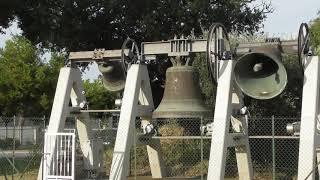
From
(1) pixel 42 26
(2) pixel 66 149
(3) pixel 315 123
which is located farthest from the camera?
(1) pixel 42 26

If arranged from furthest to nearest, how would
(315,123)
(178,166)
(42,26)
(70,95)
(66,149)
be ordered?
(42,26)
(178,166)
(70,95)
(66,149)
(315,123)

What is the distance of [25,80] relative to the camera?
44.2 m

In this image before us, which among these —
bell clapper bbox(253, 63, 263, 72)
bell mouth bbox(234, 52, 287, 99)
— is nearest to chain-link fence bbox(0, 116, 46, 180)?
bell mouth bbox(234, 52, 287, 99)

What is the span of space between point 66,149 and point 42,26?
1012 cm

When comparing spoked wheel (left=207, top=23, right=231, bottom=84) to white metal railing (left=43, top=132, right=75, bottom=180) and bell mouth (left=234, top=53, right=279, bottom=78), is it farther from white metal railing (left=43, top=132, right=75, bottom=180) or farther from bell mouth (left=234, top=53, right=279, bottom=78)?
white metal railing (left=43, top=132, right=75, bottom=180)

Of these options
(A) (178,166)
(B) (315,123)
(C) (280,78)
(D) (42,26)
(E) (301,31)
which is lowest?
(A) (178,166)

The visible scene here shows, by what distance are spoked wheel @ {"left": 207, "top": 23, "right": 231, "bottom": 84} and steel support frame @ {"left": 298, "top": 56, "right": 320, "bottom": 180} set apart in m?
1.71

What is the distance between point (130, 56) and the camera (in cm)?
1454

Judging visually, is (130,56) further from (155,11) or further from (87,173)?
(155,11)

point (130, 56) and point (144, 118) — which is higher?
point (130, 56)

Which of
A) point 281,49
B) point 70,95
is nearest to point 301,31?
point 281,49

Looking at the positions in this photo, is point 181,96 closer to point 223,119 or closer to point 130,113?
point 130,113

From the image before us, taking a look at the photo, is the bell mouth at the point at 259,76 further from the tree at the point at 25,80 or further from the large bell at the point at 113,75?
the tree at the point at 25,80

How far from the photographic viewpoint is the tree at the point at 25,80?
1747 inches
